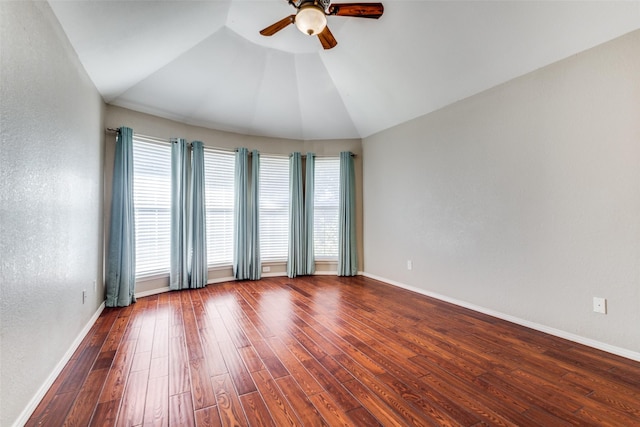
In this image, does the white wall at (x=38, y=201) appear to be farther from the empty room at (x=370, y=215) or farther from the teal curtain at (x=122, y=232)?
the teal curtain at (x=122, y=232)

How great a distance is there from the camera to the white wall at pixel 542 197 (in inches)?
92.1

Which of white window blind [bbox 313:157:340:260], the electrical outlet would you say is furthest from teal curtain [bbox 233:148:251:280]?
the electrical outlet

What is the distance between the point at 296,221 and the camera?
523 cm

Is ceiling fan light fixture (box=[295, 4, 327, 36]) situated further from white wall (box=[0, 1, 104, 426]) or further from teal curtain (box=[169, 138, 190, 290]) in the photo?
teal curtain (box=[169, 138, 190, 290])

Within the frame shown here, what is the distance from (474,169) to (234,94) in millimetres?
3499

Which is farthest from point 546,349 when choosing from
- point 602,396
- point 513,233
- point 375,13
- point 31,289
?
point 31,289

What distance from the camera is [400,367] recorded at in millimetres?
2143

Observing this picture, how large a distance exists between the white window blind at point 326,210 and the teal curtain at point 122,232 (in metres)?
2.92

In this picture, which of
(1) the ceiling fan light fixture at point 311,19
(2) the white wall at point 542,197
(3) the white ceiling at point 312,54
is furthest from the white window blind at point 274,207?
(1) the ceiling fan light fixture at point 311,19

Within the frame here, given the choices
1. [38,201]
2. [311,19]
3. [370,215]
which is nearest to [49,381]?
[38,201]

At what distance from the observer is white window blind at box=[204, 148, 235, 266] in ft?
15.4

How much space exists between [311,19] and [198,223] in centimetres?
330

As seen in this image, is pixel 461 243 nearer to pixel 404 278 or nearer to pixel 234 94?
pixel 404 278

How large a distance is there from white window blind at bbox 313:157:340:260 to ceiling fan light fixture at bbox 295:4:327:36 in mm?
3108
